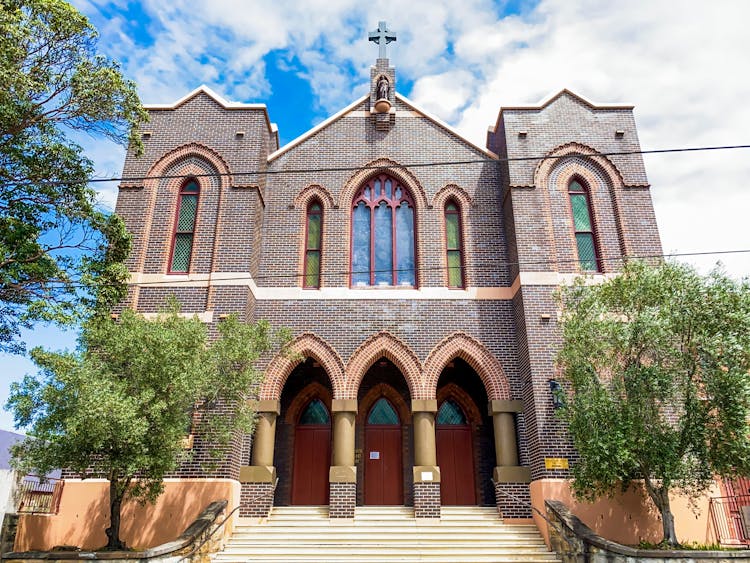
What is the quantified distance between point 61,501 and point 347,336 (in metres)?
6.98

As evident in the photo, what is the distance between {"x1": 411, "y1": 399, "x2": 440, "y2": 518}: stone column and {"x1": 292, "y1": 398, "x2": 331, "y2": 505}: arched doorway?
9.55ft

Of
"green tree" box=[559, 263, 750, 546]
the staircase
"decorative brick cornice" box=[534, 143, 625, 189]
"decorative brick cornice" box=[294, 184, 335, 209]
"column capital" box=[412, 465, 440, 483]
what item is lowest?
the staircase

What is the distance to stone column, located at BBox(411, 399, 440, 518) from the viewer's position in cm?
1279

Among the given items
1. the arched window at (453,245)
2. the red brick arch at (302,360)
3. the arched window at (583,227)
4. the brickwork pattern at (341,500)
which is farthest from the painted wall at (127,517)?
the arched window at (583,227)

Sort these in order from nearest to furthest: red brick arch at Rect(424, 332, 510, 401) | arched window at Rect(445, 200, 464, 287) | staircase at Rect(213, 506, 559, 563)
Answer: staircase at Rect(213, 506, 559, 563) < red brick arch at Rect(424, 332, 510, 401) < arched window at Rect(445, 200, 464, 287)

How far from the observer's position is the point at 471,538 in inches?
460

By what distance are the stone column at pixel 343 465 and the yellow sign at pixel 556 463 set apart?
4.13 meters

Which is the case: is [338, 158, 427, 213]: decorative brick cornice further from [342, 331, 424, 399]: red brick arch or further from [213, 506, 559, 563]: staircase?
[213, 506, 559, 563]: staircase

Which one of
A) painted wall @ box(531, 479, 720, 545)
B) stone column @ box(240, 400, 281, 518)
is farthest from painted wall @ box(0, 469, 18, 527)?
painted wall @ box(531, 479, 720, 545)

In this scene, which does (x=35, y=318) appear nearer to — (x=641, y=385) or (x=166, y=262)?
(x=166, y=262)

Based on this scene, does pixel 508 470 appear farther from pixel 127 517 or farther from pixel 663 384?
pixel 127 517

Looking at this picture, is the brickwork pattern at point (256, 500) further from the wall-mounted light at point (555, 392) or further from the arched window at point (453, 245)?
the arched window at point (453, 245)

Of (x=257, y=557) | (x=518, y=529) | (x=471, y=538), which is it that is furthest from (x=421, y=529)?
(x=257, y=557)

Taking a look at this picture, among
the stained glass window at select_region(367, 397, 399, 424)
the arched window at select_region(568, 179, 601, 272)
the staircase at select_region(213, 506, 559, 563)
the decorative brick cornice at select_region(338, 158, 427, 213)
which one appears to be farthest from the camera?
the decorative brick cornice at select_region(338, 158, 427, 213)
